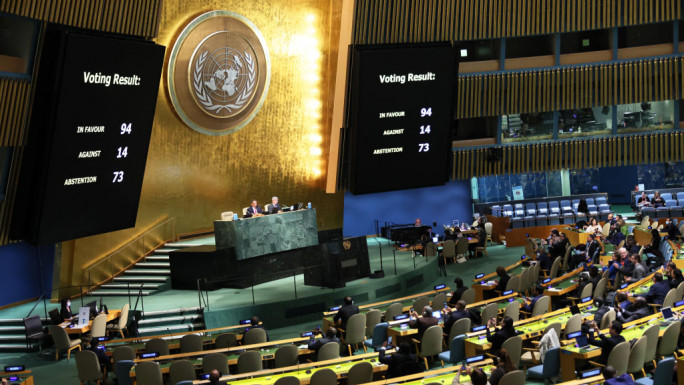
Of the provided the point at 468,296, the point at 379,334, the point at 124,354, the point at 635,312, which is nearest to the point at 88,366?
the point at 124,354

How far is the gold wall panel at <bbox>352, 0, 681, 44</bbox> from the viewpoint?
69.0 feet

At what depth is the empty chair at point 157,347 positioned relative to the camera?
14242 millimetres

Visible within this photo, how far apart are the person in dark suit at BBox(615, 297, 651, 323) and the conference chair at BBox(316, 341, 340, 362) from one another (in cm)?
471

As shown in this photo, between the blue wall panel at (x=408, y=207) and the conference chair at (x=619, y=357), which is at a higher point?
the blue wall panel at (x=408, y=207)

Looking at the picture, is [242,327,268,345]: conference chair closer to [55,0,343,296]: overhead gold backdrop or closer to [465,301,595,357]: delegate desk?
[465,301,595,357]: delegate desk

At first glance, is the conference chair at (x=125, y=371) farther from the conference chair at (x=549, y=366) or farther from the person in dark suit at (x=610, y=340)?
the person in dark suit at (x=610, y=340)

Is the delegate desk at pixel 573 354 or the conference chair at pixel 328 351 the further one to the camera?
the conference chair at pixel 328 351

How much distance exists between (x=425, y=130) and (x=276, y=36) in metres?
5.80

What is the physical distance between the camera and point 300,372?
12.3 m

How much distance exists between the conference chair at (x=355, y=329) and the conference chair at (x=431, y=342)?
1525 mm

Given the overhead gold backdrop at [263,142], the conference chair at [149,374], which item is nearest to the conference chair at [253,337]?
the conference chair at [149,374]

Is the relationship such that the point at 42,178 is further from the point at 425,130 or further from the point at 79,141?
the point at 425,130

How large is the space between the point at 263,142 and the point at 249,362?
11.7 meters

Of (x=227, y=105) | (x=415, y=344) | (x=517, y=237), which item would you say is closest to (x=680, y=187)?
(x=517, y=237)
